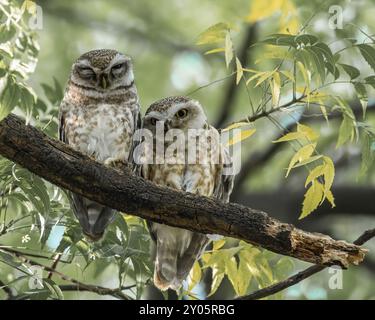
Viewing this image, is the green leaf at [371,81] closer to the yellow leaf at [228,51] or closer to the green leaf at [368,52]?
the green leaf at [368,52]

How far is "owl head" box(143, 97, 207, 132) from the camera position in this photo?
3.80 meters

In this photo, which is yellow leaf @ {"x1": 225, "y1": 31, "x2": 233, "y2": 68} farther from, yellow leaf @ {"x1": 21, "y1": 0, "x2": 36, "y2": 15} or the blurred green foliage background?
the blurred green foliage background

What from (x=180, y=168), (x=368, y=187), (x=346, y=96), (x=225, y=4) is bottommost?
(x=180, y=168)

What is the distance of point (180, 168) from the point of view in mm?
3877

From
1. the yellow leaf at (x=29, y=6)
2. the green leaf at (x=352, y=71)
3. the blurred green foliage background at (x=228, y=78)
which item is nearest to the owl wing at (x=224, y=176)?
the green leaf at (x=352, y=71)

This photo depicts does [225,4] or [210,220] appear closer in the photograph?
[210,220]

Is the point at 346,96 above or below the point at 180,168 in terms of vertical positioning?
above

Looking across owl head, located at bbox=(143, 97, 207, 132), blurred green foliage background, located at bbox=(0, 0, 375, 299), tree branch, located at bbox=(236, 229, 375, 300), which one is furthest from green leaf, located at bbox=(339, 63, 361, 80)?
blurred green foliage background, located at bbox=(0, 0, 375, 299)

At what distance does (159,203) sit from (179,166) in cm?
93

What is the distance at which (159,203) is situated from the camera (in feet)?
9.68

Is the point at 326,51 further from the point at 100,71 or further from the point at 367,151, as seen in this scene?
the point at 100,71
